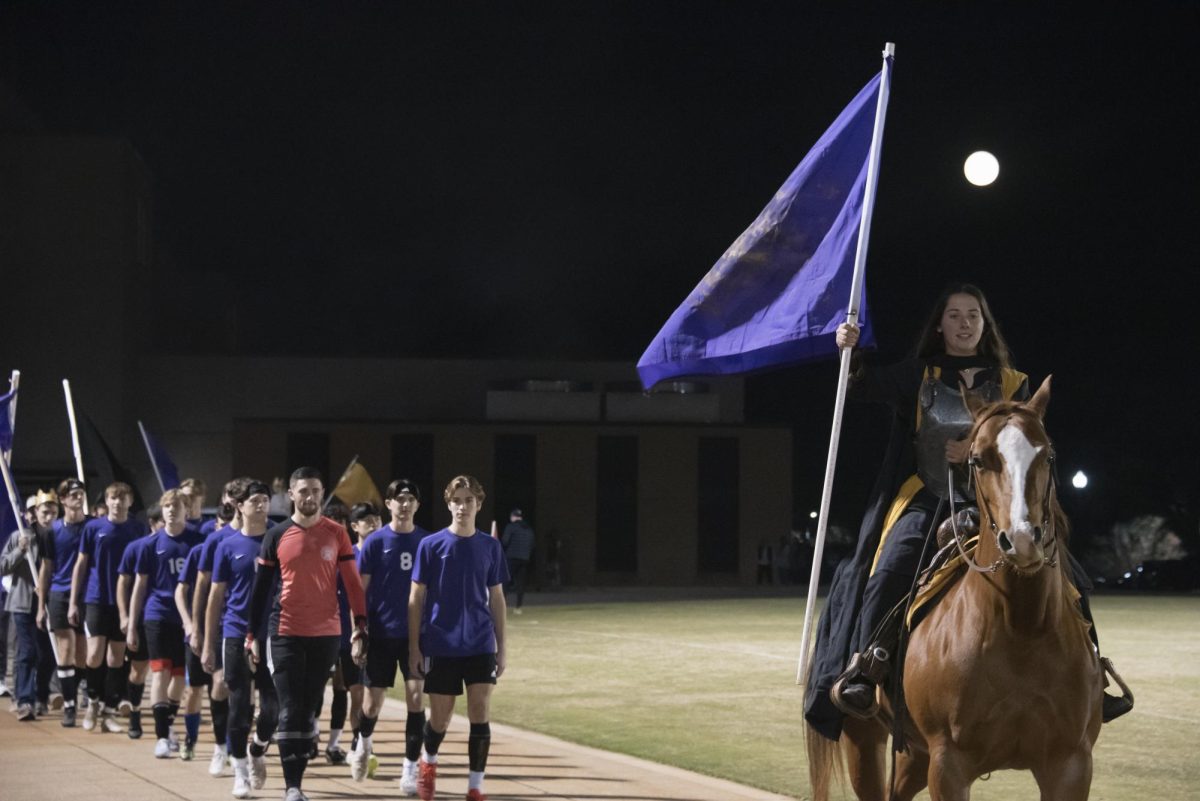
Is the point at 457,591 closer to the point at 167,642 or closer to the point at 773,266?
the point at 773,266

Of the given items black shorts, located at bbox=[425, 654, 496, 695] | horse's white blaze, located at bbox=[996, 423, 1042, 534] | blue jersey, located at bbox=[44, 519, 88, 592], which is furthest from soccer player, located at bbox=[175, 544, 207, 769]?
horse's white blaze, located at bbox=[996, 423, 1042, 534]

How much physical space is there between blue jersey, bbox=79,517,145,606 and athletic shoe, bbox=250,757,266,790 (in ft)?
15.1

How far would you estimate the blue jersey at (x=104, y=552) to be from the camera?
50.2ft

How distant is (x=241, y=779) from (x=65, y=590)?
5.78 meters

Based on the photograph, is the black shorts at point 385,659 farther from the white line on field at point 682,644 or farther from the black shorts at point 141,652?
the white line on field at point 682,644

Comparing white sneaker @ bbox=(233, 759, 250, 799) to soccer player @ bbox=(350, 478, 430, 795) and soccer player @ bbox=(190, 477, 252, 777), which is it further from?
soccer player @ bbox=(350, 478, 430, 795)

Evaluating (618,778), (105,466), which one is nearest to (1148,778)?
(618,778)

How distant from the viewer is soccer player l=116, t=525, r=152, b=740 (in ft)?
46.5

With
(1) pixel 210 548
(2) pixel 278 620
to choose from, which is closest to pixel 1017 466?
(2) pixel 278 620

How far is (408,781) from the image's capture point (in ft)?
36.6

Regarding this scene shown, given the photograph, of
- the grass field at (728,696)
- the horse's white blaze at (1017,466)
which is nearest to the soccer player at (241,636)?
the grass field at (728,696)

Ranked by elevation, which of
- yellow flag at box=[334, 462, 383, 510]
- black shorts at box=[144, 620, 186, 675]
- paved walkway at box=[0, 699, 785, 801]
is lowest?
paved walkway at box=[0, 699, 785, 801]

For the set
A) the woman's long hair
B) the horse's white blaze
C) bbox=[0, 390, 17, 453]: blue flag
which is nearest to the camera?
the horse's white blaze

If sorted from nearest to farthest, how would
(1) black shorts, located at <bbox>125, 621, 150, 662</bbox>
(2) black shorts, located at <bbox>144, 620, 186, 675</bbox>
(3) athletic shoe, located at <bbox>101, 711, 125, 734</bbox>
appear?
1. (2) black shorts, located at <bbox>144, 620, 186, 675</bbox>
2. (3) athletic shoe, located at <bbox>101, 711, 125, 734</bbox>
3. (1) black shorts, located at <bbox>125, 621, 150, 662</bbox>
